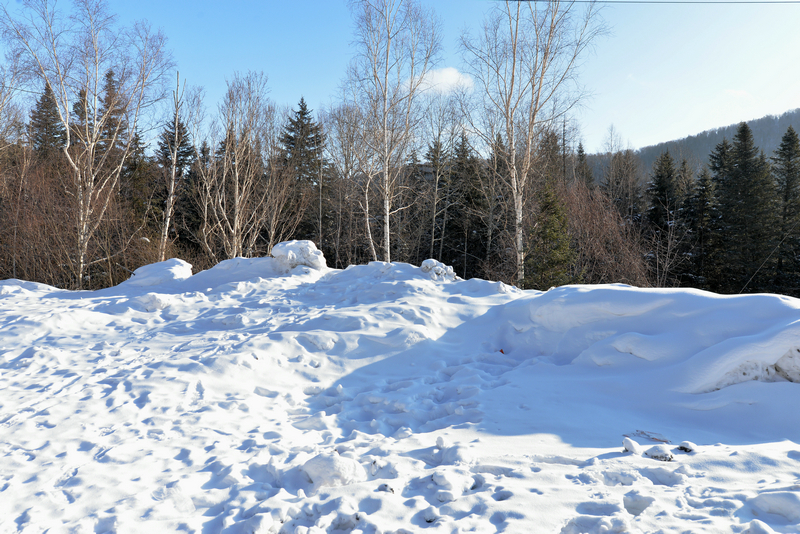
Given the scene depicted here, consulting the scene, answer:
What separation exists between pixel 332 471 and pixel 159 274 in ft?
24.7

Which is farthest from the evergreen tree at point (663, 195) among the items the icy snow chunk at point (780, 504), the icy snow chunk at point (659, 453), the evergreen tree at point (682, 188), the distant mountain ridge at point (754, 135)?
the distant mountain ridge at point (754, 135)

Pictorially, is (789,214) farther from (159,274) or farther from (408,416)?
(159,274)

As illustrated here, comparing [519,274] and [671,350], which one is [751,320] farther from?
[519,274]

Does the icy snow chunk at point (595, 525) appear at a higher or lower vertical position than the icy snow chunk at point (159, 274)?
lower

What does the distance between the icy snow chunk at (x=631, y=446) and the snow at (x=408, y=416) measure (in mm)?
78

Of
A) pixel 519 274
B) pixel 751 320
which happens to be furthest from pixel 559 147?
pixel 751 320

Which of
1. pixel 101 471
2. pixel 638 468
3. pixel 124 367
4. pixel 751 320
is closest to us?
pixel 638 468

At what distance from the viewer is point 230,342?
5.16 metres

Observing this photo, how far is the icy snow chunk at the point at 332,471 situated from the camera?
2.49 metres

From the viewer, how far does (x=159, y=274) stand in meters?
8.41

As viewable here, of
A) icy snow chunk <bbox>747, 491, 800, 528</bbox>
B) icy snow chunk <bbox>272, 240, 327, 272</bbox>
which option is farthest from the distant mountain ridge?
icy snow chunk <bbox>747, 491, 800, 528</bbox>

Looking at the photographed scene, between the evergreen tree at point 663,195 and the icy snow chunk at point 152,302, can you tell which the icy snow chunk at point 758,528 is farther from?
the evergreen tree at point 663,195

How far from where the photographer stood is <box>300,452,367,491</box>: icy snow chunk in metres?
2.49

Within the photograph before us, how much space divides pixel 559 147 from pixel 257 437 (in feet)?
103
